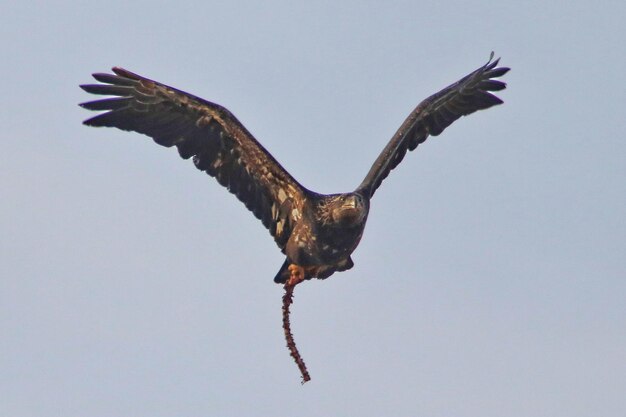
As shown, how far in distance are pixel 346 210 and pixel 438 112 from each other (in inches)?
175

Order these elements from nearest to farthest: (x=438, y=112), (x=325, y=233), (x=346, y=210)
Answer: (x=346, y=210) → (x=325, y=233) → (x=438, y=112)

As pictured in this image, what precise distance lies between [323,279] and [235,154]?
8.22ft

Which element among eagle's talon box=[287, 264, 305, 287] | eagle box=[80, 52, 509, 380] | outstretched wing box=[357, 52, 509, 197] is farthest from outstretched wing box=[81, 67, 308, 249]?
outstretched wing box=[357, 52, 509, 197]

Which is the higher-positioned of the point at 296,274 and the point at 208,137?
the point at 208,137

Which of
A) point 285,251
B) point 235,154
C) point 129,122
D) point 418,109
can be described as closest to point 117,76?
point 129,122

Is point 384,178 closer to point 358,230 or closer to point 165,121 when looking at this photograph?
point 358,230

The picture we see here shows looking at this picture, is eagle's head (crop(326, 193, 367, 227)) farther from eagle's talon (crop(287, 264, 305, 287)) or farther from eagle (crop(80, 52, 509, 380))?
eagle's talon (crop(287, 264, 305, 287))

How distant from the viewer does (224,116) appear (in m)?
25.3

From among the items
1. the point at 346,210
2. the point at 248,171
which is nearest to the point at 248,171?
the point at 248,171

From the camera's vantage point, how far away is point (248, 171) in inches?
1018

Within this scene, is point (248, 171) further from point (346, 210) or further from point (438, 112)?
point (438, 112)

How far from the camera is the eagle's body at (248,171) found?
82.1 ft

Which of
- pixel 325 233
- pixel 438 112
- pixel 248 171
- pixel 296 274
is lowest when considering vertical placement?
pixel 296 274

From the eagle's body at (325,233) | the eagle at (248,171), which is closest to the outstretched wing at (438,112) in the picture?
the eagle at (248,171)
